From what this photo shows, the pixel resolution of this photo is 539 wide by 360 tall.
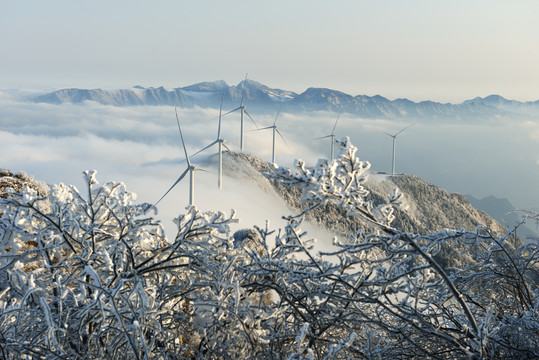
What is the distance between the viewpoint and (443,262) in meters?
73.9

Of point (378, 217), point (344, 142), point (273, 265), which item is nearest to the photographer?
point (344, 142)

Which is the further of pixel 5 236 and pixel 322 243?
pixel 322 243

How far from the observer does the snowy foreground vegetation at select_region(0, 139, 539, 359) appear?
11.2 feet

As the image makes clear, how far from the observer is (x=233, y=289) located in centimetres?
413

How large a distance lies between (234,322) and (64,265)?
213 centimetres

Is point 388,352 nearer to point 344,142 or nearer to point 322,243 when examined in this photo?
point 344,142

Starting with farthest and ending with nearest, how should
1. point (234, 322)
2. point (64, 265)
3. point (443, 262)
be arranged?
point (443, 262) → point (64, 265) → point (234, 322)

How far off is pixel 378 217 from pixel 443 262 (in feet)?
250

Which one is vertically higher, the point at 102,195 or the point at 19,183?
the point at 102,195

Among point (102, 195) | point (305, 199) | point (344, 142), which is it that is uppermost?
point (344, 142)

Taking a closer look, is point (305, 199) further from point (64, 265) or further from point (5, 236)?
point (5, 236)

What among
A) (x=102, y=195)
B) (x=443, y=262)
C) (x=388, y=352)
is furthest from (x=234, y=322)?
(x=443, y=262)

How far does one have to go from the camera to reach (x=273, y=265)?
4.58m

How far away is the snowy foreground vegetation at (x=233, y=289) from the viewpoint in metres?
3.42
